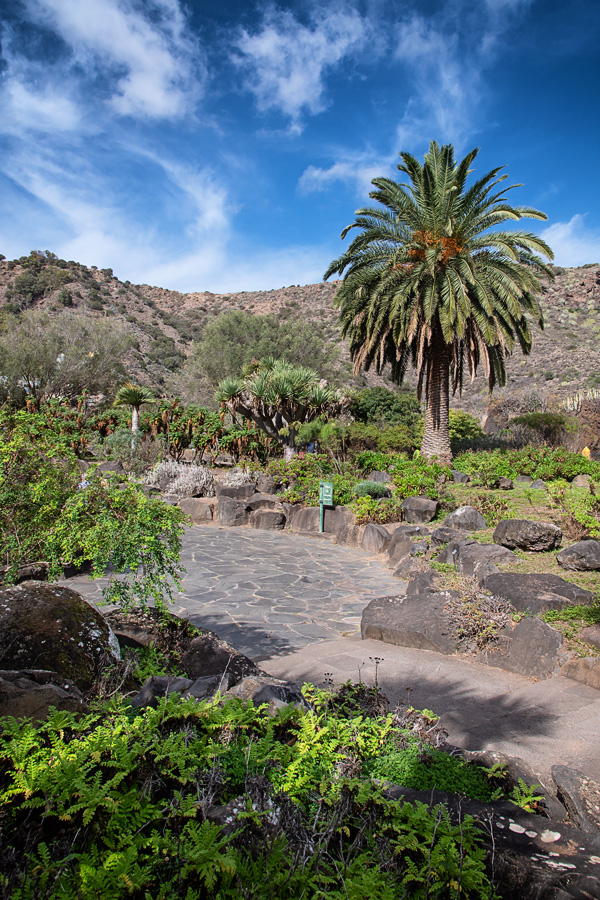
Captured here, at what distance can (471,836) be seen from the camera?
1.73m

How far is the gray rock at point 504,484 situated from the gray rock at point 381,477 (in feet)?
7.93

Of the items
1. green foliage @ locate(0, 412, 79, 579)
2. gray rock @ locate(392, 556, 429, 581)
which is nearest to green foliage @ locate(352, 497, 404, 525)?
gray rock @ locate(392, 556, 429, 581)

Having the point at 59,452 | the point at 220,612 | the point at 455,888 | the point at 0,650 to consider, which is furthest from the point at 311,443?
the point at 455,888

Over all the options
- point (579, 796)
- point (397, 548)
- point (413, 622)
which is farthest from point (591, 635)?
point (397, 548)

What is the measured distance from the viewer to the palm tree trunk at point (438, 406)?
15.9m

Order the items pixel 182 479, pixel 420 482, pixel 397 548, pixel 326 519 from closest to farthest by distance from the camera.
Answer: pixel 397 548 → pixel 420 482 → pixel 326 519 → pixel 182 479

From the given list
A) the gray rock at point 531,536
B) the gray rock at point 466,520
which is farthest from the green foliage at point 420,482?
the gray rock at point 531,536

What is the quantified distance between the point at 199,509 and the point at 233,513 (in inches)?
37.9

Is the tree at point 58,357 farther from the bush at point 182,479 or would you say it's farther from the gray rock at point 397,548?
the gray rock at point 397,548

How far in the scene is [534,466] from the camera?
40.3 feet

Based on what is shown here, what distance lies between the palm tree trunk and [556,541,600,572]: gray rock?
32.0 ft

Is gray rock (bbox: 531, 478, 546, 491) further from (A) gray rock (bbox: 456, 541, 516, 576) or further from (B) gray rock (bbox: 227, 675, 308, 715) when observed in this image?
(B) gray rock (bbox: 227, 675, 308, 715)

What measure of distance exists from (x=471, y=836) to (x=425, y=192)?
634 inches

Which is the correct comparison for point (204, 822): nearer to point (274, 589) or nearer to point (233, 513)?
point (274, 589)
